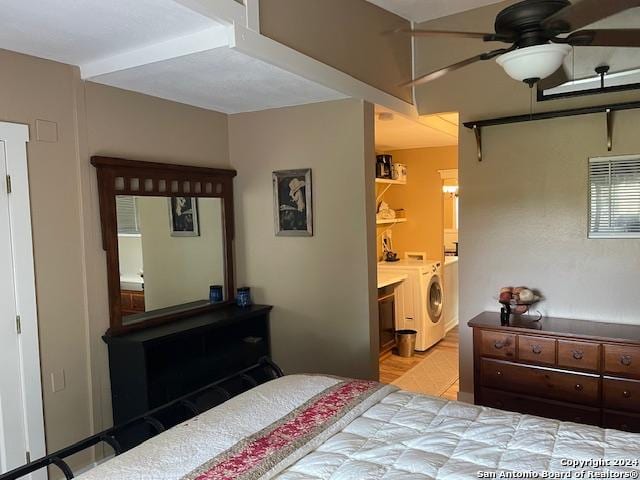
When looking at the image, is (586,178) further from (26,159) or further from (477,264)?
(26,159)

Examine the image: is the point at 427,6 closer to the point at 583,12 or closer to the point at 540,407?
the point at 583,12

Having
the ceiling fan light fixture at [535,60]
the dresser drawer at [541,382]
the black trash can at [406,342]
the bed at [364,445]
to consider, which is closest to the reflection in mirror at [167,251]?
the bed at [364,445]

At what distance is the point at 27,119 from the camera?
8.59 ft

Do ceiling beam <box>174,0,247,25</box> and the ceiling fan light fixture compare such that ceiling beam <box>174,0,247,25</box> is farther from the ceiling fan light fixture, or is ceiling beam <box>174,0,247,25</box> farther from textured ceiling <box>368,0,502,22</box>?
textured ceiling <box>368,0,502,22</box>

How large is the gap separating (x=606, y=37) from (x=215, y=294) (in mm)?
2903

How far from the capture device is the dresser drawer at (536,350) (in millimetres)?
3072

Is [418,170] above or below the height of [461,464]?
above

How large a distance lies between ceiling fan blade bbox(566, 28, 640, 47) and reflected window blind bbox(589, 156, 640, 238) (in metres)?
1.45

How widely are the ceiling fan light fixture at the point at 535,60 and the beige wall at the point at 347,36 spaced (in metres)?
1.24

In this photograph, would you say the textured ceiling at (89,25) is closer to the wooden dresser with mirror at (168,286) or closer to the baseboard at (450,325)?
the wooden dresser with mirror at (168,286)

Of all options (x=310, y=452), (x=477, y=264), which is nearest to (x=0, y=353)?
(x=310, y=452)

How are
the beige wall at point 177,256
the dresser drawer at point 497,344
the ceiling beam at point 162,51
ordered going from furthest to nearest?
the beige wall at point 177,256 < the dresser drawer at point 497,344 < the ceiling beam at point 162,51

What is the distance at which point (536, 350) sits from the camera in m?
3.12

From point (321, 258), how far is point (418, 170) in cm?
294
